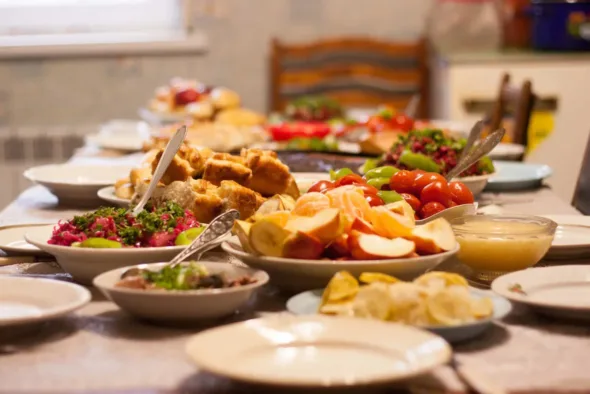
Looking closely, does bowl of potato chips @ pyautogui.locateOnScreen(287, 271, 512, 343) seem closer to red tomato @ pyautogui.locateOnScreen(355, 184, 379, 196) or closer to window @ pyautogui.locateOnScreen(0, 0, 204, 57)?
red tomato @ pyautogui.locateOnScreen(355, 184, 379, 196)

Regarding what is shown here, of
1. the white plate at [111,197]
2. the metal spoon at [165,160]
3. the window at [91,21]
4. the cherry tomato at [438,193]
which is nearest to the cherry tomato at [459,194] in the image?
the cherry tomato at [438,193]

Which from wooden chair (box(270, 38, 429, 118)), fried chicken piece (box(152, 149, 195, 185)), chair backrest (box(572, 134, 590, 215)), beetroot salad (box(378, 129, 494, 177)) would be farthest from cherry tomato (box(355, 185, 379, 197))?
wooden chair (box(270, 38, 429, 118))

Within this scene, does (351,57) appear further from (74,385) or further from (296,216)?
(74,385)

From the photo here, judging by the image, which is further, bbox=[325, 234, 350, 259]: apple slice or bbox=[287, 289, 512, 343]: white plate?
bbox=[325, 234, 350, 259]: apple slice

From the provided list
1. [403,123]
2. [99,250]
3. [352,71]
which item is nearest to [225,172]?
[99,250]

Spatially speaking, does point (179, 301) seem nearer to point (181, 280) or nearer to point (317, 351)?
point (181, 280)

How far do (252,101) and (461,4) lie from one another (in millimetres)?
1281

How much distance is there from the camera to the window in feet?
18.0

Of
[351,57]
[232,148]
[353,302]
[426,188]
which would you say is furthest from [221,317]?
[351,57]

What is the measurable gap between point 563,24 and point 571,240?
368cm

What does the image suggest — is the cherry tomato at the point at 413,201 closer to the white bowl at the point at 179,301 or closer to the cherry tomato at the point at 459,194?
the cherry tomato at the point at 459,194

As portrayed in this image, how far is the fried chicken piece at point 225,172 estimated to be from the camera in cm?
163

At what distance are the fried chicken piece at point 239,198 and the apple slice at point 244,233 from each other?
279 mm

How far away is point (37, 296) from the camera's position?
1.21 meters
